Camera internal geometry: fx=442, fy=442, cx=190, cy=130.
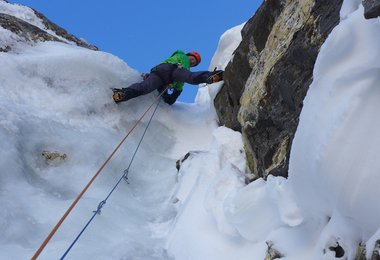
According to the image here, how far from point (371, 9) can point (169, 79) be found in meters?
5.30

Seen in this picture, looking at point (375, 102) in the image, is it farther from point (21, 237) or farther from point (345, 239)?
point (21, 237)

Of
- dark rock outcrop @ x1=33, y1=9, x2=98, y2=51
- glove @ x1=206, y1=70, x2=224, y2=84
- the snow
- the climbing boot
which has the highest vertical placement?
dark rock outcrop @ x1=33, y1=9, x2=98, y2=51

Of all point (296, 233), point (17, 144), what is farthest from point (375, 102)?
point (17, 144)

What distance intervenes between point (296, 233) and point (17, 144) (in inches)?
127

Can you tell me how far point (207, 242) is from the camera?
3.44 meters

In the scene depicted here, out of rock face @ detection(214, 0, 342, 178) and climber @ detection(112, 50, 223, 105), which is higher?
climber @ detection(112, 50, 223, 105)

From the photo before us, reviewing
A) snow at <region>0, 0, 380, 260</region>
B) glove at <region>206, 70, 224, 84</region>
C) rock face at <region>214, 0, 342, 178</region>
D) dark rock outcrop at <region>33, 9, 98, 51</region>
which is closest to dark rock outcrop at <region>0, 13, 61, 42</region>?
snow at <region>0, 0, 380, 260</region>

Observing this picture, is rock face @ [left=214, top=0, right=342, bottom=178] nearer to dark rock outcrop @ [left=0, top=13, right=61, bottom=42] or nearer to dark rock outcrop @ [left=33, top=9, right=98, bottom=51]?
dark rock outcrop @ [left=0, top=13, right=61, bottom=42]

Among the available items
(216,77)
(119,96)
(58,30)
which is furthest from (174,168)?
(58,30)

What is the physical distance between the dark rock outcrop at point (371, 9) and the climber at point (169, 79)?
14.2 feet

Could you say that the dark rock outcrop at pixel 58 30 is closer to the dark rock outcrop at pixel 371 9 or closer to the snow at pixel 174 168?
the snow at pixel 174 168

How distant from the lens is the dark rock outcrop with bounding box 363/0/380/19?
82.4 inches

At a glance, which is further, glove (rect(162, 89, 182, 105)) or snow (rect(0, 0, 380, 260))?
glove (rect(162, 89, 182, 105))

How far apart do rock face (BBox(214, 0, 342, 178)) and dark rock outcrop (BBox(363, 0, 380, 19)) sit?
131cm
